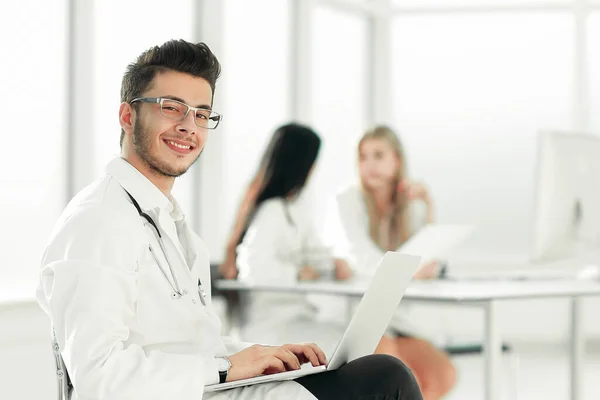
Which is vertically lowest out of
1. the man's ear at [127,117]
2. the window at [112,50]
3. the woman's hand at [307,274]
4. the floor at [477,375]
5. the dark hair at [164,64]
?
the floor at [477,375]

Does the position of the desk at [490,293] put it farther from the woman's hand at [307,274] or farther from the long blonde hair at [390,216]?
the long blonde hair at [390,216]

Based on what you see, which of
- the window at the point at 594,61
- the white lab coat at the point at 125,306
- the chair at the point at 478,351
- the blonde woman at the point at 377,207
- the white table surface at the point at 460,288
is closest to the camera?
the white lab coat at the point at 125,306

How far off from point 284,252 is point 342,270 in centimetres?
24

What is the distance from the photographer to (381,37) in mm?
6328

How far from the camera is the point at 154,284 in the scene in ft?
5.30

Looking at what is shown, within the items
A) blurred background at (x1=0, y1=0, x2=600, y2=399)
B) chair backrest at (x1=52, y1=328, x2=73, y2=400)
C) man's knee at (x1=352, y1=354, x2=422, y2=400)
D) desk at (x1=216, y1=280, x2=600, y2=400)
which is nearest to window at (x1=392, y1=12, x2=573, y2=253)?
blurred background at (x1=0, y1=0, x2=600, y2=399)

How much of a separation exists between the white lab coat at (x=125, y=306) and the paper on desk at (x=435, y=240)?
1535 millimetres

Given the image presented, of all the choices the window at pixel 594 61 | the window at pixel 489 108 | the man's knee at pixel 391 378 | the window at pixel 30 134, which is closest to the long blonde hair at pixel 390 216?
the window at pixel 30 134

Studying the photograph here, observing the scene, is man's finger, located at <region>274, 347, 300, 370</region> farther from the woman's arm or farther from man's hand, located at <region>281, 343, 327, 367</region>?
the woman's arm

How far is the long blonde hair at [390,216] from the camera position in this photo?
3.77 metres

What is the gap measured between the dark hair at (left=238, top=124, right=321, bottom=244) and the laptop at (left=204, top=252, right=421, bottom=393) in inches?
62.8

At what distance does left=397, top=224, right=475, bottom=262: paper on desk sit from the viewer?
319 cm

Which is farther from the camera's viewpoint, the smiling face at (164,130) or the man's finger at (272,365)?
the smiling face at (164,130)

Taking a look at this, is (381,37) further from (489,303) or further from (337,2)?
(489,303)
